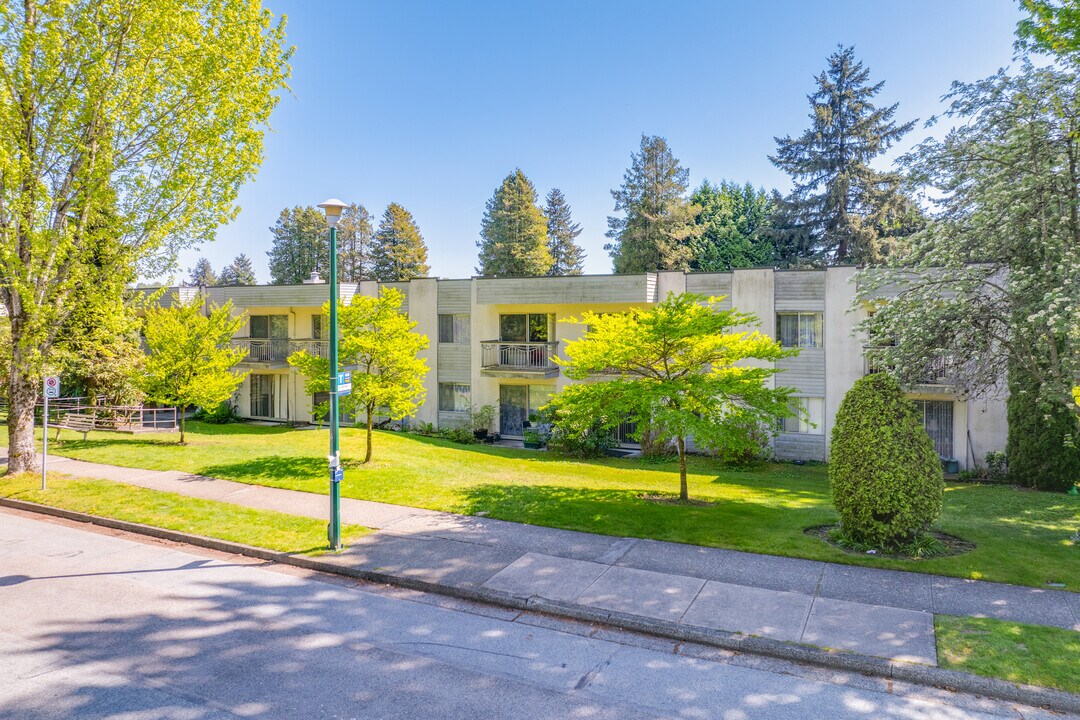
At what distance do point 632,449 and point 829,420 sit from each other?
268 inches

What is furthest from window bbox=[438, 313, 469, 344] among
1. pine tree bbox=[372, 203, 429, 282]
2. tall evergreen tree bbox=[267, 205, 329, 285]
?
tall evergreen tree bbox=[267, 205, 329, 285]

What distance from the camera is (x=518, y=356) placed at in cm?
2430

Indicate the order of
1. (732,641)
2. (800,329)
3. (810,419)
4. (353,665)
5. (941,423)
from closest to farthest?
(353,665)
(732,641)
(941,423)
(810,419)
(800,329)

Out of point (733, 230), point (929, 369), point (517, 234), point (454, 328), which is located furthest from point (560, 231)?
point (929, 369)

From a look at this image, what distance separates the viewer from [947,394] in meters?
18.9

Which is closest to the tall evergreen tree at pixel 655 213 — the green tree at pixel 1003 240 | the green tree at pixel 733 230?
the green tree at pixel 733 230

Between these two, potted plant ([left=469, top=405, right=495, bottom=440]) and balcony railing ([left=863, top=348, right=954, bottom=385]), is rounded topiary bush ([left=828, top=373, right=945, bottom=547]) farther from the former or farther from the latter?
potted plant ([left=469, top=405, right=495, bottom=440])

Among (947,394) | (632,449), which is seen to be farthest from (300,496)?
(947,394)

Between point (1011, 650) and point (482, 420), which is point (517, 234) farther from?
point (1011, 650)

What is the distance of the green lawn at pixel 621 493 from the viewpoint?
9406mm

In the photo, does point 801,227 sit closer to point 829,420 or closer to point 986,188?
point 829,420

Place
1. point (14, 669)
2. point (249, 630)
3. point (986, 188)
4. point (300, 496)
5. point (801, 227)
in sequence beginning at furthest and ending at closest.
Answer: point (801, 227) → point (300, 496) → point (986, 188) → point (249, 630) → point (14, 669)

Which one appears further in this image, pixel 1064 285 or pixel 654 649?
pixel 1064 285

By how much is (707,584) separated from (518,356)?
55.2ft
